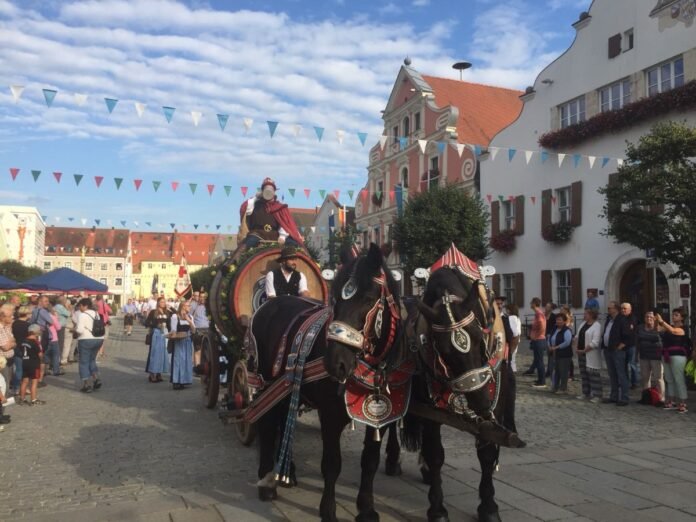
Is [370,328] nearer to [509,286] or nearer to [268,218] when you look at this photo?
[268,218]

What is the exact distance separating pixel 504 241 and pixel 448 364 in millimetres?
19009

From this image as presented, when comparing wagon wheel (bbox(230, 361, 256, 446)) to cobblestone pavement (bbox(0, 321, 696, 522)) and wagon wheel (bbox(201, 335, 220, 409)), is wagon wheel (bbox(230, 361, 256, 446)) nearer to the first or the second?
cobblestone pavement (bbox(0, 321, 696, 522))

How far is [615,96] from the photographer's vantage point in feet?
58.3

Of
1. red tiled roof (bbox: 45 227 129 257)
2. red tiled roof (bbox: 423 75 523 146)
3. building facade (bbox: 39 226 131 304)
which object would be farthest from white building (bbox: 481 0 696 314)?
building facade (bbox: 39 226 131 304)

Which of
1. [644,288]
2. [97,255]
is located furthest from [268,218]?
[97,255]

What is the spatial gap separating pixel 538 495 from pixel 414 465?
1.27 metres

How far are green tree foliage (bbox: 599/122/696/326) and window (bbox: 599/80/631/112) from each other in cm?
777

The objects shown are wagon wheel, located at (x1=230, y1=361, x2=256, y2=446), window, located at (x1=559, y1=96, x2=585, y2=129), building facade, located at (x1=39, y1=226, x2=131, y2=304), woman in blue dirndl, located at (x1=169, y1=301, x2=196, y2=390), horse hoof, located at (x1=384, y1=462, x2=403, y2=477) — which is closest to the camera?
horse hoof, located at (x1=384, y1=462, x2=403, y2=477)

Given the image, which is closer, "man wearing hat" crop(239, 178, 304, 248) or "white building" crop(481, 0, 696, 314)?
"man wearing hat" crop(239, 178, 304, 248)

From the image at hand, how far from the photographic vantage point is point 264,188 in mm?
7277

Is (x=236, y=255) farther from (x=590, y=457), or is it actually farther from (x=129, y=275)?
(x=129, y=275)

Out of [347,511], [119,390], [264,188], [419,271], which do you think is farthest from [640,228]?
[119,390]

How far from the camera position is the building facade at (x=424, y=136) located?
88.4 feet

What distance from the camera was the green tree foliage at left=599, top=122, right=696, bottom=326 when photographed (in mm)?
9867
